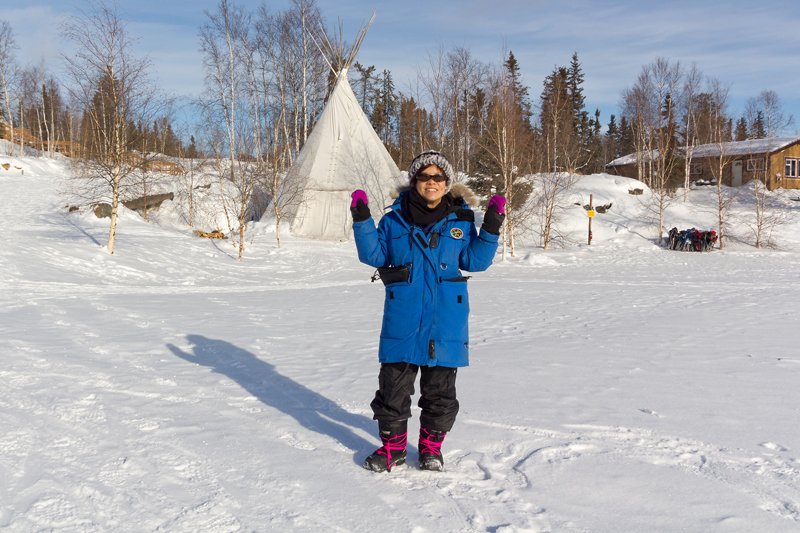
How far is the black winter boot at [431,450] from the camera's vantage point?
2.22 meters

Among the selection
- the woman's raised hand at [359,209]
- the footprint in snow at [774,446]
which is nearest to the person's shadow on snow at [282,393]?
the woman's raised hand at [359,209]

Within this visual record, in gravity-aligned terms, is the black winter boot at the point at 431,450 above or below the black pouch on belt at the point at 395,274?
below

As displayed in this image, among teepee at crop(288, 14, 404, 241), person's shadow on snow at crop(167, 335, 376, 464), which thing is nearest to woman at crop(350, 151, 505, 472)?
person's shadow on snow at crop(167, 335, 376, 464)

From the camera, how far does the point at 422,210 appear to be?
2.21 m

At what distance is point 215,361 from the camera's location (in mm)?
4145

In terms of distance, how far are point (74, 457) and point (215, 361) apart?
6.04 feet

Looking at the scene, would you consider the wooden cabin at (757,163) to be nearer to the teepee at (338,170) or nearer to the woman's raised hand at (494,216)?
the teepee at (338,170)

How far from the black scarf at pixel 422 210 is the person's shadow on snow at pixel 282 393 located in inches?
44.6

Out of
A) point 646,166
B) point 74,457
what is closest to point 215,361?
point 74,457

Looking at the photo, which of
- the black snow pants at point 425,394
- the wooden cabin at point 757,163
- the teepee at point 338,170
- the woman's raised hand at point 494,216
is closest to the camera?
the woman's raised hand at point 494,216

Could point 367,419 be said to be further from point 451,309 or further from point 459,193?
point 459,193

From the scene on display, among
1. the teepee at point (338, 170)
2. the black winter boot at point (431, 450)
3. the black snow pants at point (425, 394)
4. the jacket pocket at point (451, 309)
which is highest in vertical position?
the teepee at point (338, 170)

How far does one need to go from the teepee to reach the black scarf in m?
16.7

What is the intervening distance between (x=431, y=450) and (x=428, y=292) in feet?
2.31
